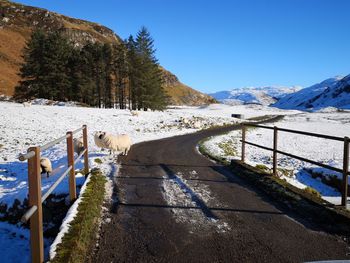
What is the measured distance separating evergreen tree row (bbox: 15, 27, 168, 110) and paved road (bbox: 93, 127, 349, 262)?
4768 centimetres

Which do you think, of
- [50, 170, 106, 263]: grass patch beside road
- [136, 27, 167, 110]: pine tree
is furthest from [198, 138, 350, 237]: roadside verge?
[136, 27, 167, 110]: pine tree

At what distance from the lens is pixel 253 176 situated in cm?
982

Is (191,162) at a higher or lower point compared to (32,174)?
lower

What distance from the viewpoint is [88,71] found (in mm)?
57688

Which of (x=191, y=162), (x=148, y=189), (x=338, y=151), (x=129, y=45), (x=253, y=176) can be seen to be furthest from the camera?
(x=129, y=45)

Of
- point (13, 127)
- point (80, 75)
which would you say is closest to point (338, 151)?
point (13, 127)

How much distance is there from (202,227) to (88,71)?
181 ft

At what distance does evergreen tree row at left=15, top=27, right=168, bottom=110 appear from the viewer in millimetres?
53500

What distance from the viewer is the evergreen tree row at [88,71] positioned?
5350 cm

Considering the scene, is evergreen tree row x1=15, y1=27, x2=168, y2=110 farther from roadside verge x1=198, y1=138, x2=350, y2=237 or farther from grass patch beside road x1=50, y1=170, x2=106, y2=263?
grass patch beside road x1=50, y1=170, x2=106, y2=263

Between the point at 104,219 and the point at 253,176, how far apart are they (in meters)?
4.97

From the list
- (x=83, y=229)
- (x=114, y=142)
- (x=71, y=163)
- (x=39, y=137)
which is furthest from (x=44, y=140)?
(x=83, y=229)

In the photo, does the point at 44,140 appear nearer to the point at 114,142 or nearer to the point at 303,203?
the point at 114,142

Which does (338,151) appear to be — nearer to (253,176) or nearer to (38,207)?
(253,176)
